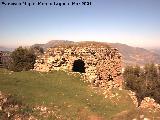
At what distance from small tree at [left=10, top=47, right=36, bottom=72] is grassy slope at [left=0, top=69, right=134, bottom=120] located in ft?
105

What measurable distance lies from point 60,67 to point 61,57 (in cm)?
136

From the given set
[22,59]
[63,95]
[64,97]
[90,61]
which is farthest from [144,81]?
[64,97]

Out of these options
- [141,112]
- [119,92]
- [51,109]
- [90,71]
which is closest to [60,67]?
[90,71]

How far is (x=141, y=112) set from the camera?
22.2 meters

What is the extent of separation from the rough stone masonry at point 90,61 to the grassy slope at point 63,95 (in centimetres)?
266

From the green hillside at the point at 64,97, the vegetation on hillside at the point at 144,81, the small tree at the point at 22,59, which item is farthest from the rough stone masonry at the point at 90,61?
the small tree at the point at 22,59

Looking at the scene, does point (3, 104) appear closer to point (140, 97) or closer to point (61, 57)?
point (61, 57)

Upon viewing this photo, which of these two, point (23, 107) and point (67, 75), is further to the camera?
point (67, 75)

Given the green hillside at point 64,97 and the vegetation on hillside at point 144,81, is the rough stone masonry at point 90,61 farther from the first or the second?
the vegetation on hillside at point 144,81

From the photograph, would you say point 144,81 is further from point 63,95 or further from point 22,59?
point 63,95

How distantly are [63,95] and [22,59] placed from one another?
40.4m

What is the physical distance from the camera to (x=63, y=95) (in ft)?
89.0

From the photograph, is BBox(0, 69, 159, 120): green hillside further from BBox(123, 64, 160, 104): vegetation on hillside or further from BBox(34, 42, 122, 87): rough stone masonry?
BBox(123, 64, 160, 104): vegetation on hillside

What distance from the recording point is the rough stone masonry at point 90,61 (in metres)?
34.7
